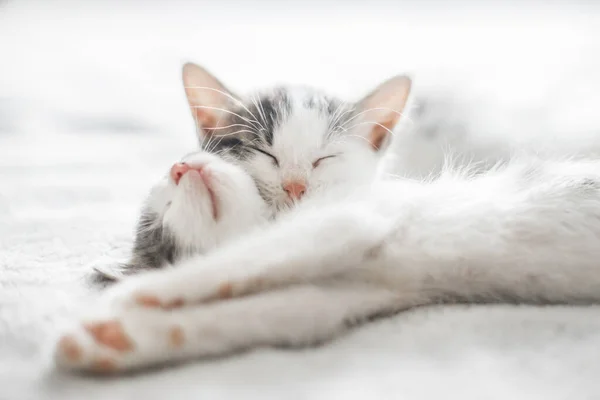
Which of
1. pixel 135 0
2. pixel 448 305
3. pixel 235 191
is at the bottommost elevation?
pixel 448 305

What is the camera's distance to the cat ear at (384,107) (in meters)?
0.89

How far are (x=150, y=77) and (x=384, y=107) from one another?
0.95 metres

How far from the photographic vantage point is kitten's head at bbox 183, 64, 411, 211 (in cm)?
77

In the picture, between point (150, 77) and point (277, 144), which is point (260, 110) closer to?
point (277, 144)

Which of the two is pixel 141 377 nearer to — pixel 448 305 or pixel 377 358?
pixel 377 358

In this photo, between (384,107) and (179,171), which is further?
(384,107)

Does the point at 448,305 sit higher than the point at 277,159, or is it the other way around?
the point at 277,159

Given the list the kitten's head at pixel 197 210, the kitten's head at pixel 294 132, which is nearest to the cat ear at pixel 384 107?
the kitten's head at pixel 294 132

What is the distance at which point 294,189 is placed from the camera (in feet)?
2.43

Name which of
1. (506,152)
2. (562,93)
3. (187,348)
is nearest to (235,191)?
(187,348)

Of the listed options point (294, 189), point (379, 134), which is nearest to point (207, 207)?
point (294, 189)

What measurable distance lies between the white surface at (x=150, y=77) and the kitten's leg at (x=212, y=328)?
0.20 ft

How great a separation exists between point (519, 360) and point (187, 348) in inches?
11.8

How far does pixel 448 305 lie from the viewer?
63cm
